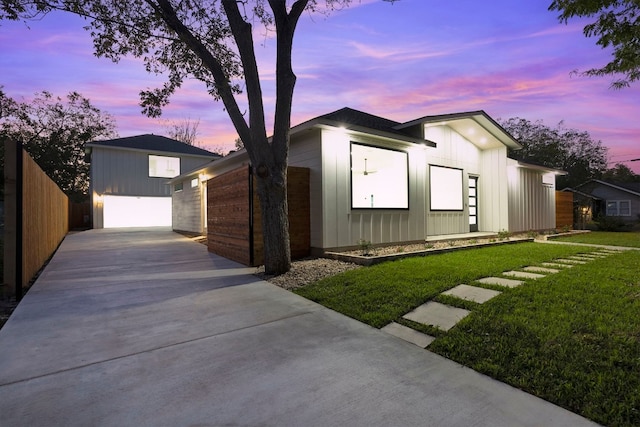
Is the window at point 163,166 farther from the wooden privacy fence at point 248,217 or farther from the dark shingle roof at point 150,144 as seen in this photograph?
the wooden privacy fence at point 248,217

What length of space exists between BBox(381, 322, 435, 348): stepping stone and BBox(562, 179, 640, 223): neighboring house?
26272 mm

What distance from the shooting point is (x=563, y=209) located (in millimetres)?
15062

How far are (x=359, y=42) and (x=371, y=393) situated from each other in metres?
8.16

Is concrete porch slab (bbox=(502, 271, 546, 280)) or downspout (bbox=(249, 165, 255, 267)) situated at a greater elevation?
downspout (bbox=(249, 165, 255, 267))

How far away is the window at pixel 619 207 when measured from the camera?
24.2m

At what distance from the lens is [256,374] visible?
2240 mm

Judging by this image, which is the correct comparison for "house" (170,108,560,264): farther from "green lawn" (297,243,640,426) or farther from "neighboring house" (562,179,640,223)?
"neighboring house" (562,179,640,223)

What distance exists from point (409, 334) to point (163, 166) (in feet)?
71.9

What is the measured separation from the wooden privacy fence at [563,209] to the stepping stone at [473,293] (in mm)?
13732

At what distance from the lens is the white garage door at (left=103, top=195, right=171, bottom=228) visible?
63.2 feet

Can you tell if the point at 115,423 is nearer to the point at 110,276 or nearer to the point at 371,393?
the point at 371,393

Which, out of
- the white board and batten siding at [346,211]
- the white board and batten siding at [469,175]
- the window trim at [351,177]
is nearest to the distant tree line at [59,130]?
the white board and batten siding at [346,211]

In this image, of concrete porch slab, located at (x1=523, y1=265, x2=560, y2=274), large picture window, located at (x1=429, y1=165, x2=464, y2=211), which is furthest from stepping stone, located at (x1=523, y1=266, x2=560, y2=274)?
large picture window, located at (x1=429, y1=165, x2=464, y2=211)

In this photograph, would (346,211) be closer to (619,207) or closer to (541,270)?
(541,270)
